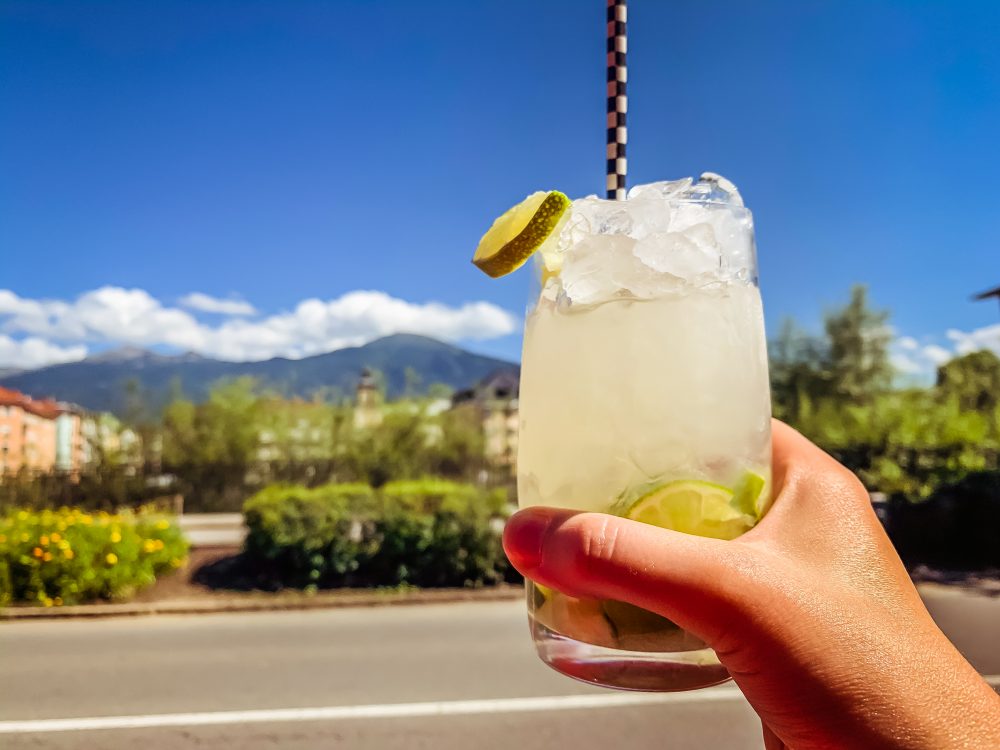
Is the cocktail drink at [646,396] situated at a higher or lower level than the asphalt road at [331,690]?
higher

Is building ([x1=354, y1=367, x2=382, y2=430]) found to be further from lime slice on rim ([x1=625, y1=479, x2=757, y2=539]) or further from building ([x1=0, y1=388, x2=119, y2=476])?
lime slice on rim ([x1=625, y1=479, x2=757, y2=539])

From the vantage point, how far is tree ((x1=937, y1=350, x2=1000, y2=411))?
15125 millimetres

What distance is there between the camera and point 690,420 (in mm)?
1348

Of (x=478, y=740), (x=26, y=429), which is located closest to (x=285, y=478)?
(x=26, y=429)

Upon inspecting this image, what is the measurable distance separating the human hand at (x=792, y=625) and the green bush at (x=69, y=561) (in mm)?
8860

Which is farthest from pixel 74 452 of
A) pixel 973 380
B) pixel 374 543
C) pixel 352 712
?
pixel 973 380

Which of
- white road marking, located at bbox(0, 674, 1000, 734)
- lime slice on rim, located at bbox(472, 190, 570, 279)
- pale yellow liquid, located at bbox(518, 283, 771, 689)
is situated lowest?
white road marking, located at bbox(0, 674, 1000, 734)

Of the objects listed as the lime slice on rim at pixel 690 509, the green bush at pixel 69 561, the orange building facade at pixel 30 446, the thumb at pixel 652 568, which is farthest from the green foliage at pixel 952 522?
the orange building facade at pixel 30 446

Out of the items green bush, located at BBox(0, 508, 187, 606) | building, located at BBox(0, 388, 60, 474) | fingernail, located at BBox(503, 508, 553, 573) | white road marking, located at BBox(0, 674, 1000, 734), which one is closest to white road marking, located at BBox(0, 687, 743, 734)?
white road marking, located at BBox(0, 674, 1000, 734)

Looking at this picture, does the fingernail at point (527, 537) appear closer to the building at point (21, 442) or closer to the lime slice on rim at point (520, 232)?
the lime slice on rim at point (520, 232)

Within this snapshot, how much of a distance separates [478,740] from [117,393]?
12003mm

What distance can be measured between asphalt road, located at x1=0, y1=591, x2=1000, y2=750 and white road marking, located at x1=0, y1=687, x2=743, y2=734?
0.05ft

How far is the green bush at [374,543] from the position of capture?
30.0 feet

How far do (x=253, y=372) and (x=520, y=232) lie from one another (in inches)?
632
